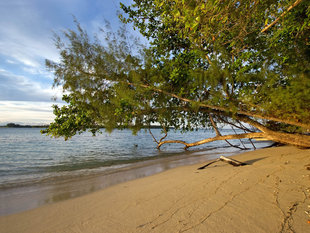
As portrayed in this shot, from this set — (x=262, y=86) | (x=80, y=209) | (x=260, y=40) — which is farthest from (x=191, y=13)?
(x=260, y=40)

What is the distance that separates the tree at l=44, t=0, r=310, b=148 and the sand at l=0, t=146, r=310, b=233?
2.18 meters

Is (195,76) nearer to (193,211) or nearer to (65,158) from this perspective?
(193,211)

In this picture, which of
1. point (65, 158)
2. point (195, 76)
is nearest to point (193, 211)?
point (195, 76)

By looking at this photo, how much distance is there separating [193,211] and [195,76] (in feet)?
12.3

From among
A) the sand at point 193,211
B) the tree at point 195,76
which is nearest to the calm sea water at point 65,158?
the tree at point 195,76

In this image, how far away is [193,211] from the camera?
254cm

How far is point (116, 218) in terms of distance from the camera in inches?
103

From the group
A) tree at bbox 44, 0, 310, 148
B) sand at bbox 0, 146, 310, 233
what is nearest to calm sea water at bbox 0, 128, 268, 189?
tree at bbox 44, 0, 310, 148

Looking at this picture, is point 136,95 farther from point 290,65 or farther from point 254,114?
point 290,65

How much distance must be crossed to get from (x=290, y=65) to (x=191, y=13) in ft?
13.8

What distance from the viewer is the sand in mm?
2166

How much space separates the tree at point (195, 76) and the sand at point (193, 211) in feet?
7.16

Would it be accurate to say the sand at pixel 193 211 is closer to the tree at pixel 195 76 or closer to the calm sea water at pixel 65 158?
the tree at pixel 195 76

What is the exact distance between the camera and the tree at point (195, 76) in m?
4.66
